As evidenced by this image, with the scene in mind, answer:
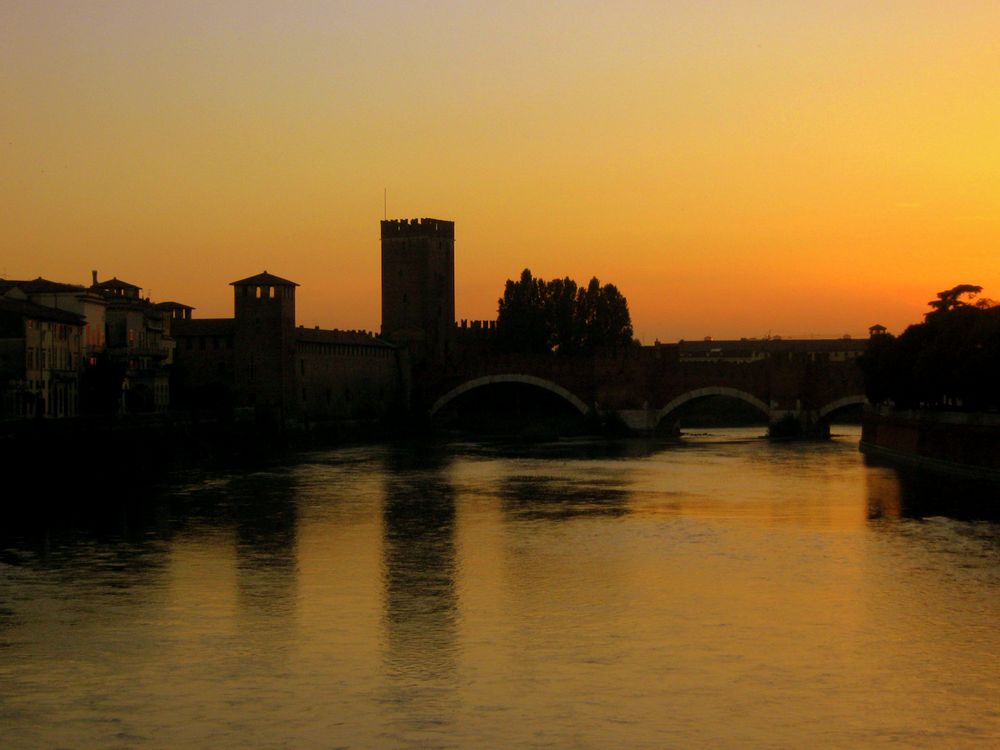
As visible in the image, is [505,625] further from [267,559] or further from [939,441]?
[939,441]

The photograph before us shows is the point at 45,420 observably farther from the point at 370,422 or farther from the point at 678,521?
the point at 370,422

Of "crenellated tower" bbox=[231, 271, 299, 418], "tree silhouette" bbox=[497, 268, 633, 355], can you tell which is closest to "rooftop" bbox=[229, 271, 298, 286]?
"crenellated tower" bbox=[231, 271, 299, 418]

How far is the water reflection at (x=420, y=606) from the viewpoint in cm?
1161

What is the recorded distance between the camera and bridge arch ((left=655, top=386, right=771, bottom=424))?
1983 inches

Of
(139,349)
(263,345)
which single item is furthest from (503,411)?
(139,349)

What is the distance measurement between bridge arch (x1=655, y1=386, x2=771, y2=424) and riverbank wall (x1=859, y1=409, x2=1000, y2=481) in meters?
8.37

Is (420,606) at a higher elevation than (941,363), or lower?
lower

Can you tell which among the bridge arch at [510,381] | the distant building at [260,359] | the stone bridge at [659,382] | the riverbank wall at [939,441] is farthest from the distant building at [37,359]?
the stone bridge at [659,382]

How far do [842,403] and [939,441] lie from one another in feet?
51.1

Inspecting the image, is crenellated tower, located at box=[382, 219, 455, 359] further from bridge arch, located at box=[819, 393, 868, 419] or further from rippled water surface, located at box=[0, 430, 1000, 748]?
rippled water surface, located at box=[0, 430, 1000, 748]

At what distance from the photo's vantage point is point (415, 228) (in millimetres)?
65625

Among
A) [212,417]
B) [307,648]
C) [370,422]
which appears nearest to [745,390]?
[370,422]

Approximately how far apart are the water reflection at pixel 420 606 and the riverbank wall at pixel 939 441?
10.8 m

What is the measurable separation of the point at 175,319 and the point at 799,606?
39.7m
